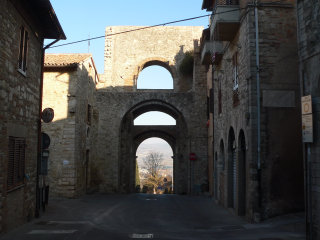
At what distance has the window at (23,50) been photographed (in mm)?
9258

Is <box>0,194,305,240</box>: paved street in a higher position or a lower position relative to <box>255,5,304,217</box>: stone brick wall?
lower

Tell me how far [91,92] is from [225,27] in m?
12.0

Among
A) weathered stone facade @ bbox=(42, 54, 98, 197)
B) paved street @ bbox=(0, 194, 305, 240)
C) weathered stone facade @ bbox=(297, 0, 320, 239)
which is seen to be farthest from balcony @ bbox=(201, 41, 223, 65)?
weathered stone facade @ bbox=(297, 0, 320, 239)

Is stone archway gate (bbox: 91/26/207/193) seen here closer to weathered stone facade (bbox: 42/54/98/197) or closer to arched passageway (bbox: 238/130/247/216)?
weathered stone facade (bbox: 42/54/98/197)

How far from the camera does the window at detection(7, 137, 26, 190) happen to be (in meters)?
8.48

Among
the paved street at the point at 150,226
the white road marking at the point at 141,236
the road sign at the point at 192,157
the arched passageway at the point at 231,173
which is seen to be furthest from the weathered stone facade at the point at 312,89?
the road sign at the point at 192,157

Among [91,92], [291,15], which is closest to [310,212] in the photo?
[291,15]

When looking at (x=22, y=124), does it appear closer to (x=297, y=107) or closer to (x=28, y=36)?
(x=28, y=36)

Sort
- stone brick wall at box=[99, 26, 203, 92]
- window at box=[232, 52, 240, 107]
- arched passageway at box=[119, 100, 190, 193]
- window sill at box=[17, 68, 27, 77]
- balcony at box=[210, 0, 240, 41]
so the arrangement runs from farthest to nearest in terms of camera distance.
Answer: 1. stone brick wall at box=[99, 26, 203, 92]
2. arched passageway at box=[119, 100, 190, 193]
3. window at box=[232, 52, 240, 107]
4. balcony at box=[210, 0, 240, 41]
5. window sill at box=[17, 68, 27, 77]

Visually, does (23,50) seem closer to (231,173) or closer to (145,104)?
(231,173)

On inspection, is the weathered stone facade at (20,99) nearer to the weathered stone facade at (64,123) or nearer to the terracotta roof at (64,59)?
the terracotta roof at (64,59)

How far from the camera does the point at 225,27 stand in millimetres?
11414

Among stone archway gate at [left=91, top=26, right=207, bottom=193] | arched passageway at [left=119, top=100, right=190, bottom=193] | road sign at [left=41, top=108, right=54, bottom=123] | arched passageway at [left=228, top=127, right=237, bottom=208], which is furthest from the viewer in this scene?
Answer: arched passageway at [left=119, top=100, right=190, bottom=193]

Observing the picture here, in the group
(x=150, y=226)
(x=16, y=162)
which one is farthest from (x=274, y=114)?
(x=16, y=162)
